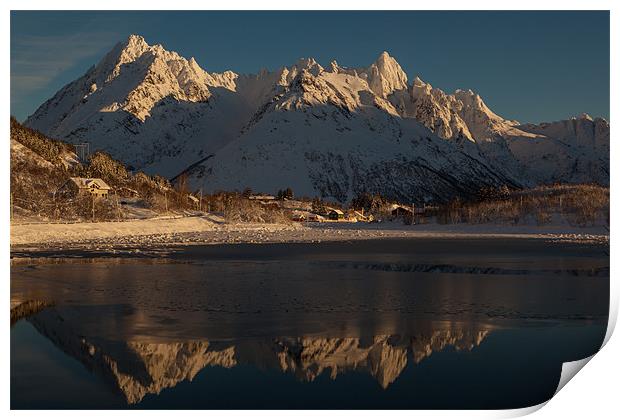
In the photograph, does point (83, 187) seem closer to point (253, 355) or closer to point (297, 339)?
point (297, 339)

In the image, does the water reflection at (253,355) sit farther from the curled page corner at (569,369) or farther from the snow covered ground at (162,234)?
the snow covered ground at (162,234)

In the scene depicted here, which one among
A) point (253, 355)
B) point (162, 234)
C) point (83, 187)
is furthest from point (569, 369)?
point (83, 187)

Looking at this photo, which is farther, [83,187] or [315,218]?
[315,218]

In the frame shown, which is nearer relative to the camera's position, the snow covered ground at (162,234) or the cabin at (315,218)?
the snow covered ground at (162,234)

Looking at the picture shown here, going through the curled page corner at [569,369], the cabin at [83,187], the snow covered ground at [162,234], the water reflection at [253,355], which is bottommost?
the curled page corner at [569,369]

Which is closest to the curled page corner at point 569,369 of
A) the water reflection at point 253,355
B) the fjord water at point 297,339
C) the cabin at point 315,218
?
the fjord water at point 297,339

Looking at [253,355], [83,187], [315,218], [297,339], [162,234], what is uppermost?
[83,187]
